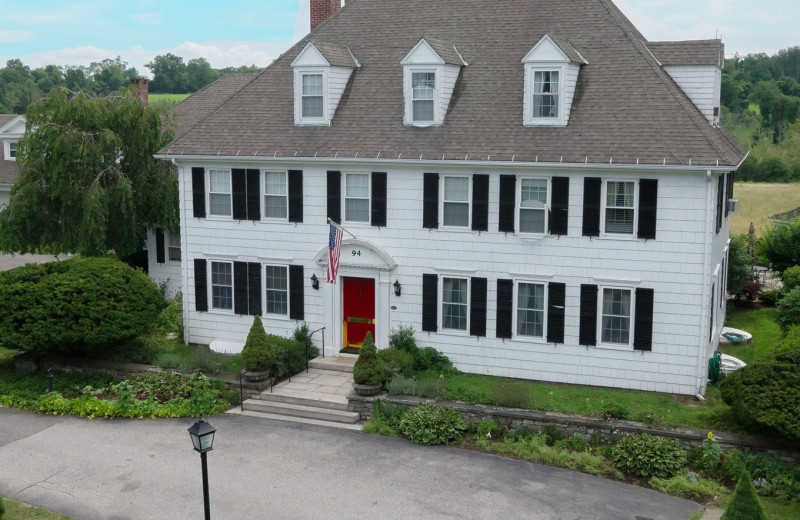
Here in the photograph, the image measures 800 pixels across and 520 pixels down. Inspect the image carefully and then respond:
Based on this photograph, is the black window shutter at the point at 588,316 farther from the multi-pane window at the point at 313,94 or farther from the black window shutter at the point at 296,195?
the multi-pane window at the point at 313,94

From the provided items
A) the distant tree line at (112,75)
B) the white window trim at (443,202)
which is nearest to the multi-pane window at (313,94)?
the white window trim at (443,202)

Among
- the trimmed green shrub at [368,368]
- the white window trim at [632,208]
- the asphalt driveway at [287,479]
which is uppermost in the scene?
the white window trim at [632,208]

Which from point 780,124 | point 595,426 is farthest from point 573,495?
point 780,124

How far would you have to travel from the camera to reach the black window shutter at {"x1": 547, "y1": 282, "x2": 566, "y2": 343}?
19.3 m

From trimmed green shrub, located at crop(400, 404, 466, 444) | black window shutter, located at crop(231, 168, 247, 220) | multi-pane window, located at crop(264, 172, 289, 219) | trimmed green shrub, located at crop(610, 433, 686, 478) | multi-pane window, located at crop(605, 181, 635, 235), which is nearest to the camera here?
trimmed green shrub, located at crop(610, 433, 686, 478)

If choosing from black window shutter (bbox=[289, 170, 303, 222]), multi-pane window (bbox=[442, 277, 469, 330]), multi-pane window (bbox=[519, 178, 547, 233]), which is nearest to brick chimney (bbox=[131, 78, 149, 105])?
black window shutter (bbox=[289, 170, 303, 222])

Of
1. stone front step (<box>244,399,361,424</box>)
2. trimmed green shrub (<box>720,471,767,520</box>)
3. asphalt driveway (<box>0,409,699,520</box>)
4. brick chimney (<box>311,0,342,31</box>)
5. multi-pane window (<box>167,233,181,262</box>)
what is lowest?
asphalt driveway (<box>0,409,699,520</box>)

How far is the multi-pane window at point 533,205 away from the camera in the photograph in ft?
63.0

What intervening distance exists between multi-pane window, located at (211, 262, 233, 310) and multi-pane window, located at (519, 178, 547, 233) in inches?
321

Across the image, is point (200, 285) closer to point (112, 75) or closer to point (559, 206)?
point (559, 206)

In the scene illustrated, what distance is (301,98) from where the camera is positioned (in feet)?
71.3

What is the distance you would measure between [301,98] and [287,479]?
10.5 meters

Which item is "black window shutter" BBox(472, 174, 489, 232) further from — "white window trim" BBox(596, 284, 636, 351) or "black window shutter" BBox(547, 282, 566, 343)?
"white window trim" BBox(596, 284, 636, 351)

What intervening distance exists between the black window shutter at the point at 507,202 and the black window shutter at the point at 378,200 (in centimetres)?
296
